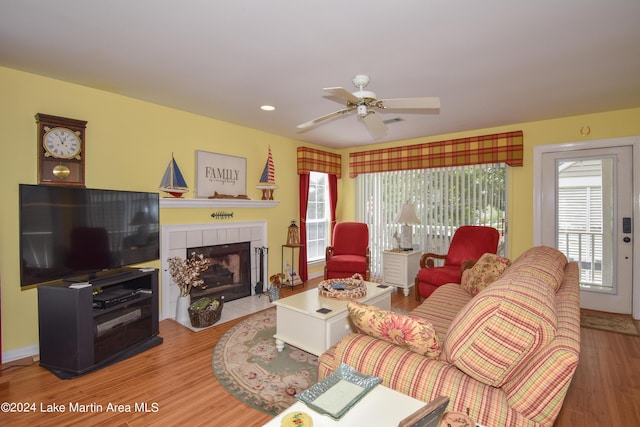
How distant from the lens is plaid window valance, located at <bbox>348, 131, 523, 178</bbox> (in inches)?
169

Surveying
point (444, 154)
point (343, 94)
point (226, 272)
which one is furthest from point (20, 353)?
point (444, 154)

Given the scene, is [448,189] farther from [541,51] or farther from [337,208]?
[541,51]

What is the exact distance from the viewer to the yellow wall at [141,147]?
2.64m

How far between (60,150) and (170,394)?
2.33 metres

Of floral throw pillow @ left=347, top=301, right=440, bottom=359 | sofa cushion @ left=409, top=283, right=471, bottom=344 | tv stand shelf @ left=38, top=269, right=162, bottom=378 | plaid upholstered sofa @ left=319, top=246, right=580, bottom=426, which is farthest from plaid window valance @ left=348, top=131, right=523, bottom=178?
tv stand shelf @ left=38, top=269, right=162, bottom=378

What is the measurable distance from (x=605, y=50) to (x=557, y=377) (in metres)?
2.46

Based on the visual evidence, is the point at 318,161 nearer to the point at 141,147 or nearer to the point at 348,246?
the point at 348,246

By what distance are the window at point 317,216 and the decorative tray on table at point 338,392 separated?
4.35m

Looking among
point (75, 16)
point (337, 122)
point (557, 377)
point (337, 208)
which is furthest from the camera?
point (337, 208)

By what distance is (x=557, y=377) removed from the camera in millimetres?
1147

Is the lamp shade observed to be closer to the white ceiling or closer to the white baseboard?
the white ceiling

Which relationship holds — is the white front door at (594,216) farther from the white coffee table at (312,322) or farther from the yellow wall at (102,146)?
the yellow wall at (102,146)

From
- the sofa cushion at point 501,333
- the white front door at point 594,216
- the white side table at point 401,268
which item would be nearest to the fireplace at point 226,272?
the white side table at point 401,268

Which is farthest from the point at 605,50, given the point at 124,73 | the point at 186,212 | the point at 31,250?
the point at 31,250
